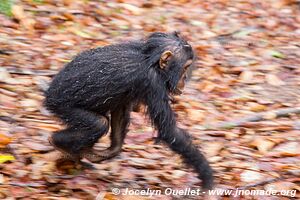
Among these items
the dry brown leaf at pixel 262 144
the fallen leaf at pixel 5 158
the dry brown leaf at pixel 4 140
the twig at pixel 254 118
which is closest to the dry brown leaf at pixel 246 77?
the twig at pixel 254 118

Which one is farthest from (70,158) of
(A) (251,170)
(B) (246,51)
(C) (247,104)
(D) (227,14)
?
(D) (227,14)

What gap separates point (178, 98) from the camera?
23.1 ft

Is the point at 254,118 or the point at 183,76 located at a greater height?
the point at 183,76

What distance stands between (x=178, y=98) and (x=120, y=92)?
7.15 ft

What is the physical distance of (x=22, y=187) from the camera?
187 inches

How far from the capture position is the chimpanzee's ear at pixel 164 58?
495cm

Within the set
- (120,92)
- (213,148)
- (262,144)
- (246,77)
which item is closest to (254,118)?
(262,144)

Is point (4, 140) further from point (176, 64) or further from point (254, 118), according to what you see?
point (254, 118)

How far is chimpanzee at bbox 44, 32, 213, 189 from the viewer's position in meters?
4.90

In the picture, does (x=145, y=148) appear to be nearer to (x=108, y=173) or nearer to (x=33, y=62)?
(x=108, y=173)

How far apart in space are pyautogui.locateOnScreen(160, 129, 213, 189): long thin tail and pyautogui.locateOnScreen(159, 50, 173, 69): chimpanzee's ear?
0.53 metres

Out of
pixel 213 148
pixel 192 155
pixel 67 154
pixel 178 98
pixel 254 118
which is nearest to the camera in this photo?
pixel 192 155

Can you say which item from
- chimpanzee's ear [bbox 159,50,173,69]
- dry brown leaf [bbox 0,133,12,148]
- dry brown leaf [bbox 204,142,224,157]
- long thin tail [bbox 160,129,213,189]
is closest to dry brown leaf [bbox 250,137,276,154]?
dry brown leaf [bbox 204,142,224,157]

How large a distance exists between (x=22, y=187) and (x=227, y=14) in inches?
252
